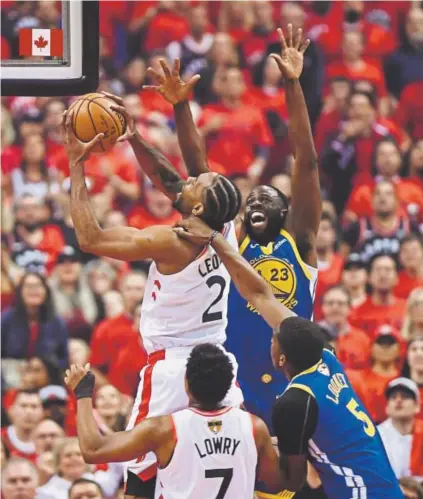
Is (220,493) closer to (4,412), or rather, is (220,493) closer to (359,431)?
(359,431)

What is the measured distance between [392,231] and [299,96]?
5.19 m

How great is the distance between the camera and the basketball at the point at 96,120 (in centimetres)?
675

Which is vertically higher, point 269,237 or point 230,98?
point 230,98

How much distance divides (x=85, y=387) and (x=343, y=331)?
4895 mm

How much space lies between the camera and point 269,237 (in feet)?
23.7

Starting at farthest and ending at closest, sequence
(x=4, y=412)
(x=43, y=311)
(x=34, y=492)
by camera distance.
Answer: (x=43, y=311), (x=4, y=412), (x=34, y=492)

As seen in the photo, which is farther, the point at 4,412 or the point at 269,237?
the point at 4,412

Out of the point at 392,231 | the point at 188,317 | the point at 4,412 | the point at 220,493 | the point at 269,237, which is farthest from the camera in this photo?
the point at 392,231

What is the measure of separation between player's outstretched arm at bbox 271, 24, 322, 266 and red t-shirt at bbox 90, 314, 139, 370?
380 centimetres

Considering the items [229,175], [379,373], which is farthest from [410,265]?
[229,175]

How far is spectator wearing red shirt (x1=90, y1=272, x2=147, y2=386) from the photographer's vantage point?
35.6 feet

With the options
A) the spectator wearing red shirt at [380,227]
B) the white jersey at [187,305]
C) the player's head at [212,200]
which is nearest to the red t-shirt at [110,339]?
the spectator wearing red shirt at [380,227]

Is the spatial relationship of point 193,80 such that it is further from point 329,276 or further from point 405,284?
point 405,284

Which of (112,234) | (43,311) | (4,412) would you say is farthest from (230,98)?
(112,234)
